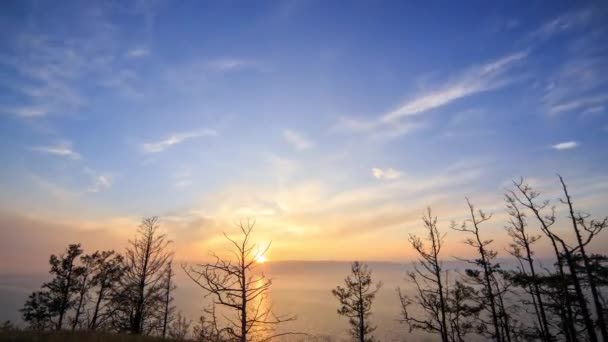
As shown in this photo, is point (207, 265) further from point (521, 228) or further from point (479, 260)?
point (521, 228)

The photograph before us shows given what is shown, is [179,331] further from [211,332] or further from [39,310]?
[211,332]

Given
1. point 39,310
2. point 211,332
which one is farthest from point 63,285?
point 211,332

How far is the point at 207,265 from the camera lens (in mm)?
9180

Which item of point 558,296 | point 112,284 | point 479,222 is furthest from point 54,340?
point 558,296

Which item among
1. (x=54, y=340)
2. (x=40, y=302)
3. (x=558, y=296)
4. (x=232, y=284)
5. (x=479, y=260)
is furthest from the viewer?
(x=40, y=302)

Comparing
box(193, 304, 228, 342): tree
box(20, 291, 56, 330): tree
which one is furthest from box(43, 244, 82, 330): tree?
box(193, 304, 228, 342): tree

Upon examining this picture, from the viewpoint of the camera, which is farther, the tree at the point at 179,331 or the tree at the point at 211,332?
the tree at the point at 179,331

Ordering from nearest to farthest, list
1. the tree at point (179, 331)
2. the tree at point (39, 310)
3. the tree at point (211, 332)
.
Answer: the tree at point (211, 332) → the tree at point (179, 331) → the tree at point (39, 310)

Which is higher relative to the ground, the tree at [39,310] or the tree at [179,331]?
the tree at [39,310]

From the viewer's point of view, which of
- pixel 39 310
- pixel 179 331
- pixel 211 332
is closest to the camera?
pixel 211 332

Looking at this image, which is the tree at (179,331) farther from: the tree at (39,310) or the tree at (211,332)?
the tree at (39,310)

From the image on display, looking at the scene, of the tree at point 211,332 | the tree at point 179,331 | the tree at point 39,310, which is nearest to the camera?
the tree at point 211,332

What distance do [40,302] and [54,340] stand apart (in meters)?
28.2

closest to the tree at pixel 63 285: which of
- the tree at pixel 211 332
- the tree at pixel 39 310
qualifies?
the tree at pixel 39 310
